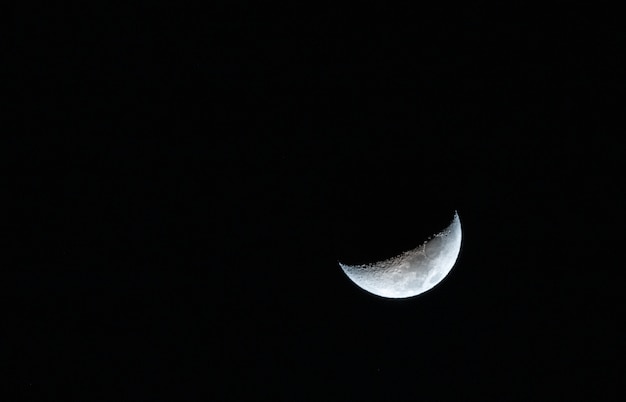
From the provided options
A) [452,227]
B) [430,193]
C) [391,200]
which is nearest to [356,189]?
[391,200]

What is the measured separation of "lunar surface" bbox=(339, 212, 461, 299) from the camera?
9.56 feet

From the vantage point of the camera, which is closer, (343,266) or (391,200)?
(391,200)

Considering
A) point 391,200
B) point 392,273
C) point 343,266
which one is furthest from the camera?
point 343,266

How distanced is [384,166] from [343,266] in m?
0.83

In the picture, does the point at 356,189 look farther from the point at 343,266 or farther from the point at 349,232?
the point at 343,266

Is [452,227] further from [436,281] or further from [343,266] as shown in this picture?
[343,266]

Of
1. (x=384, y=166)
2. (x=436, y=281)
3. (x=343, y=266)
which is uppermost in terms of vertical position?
(x=384, y=166)

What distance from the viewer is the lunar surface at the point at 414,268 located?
9.56 feet

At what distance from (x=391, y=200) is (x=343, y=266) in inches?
27.0

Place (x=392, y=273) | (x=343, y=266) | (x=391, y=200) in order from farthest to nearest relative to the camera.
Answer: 1. (x=343, y=266)
2. (x=392, y=273)
3. (x=391, y=200)

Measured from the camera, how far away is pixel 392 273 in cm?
297

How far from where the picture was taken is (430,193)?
2918 mm

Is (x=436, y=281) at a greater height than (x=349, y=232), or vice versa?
(x=349, y=232)

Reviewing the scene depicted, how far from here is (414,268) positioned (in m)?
2.95
